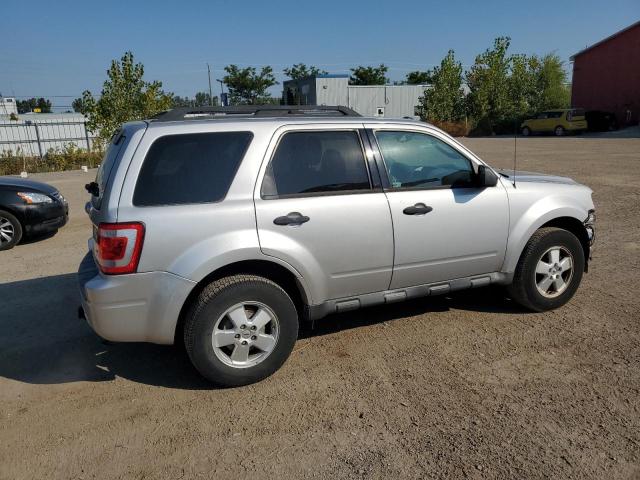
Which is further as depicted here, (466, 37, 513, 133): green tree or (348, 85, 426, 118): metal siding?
(348, 85, 426, 118): metal siding

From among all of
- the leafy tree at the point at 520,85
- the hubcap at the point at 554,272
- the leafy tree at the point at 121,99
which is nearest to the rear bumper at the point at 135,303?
the hubcap at the point at 554,272

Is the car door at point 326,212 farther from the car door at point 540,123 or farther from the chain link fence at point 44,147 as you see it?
Result: the car door at point 540,123

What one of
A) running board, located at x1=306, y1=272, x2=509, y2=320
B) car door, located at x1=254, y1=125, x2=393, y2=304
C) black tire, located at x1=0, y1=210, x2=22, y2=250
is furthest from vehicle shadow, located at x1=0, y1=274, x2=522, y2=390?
black tire, located at x1=0, y1=210, x2=22, y2=250

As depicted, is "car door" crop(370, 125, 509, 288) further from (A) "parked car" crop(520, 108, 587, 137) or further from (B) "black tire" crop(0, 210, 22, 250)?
(A) "parked car" crop(520, 108, 587, 137)

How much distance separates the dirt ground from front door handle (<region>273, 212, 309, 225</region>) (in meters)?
1.13

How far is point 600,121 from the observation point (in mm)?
34531

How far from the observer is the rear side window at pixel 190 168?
11.1ft

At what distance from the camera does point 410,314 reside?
4879 millimetres

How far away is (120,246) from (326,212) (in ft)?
4.64

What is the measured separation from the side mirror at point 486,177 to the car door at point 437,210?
0.18 feet

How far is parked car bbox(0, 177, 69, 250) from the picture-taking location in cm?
761

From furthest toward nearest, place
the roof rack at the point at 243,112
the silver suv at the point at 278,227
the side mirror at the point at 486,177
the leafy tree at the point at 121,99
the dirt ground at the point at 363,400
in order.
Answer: the leafy tree at the point at 121,99, the side mirror at the point at 486,177, the roof rack at the point at 243,112, the silver suv at the point at 278,227, the dirt ground at the point at 363,400

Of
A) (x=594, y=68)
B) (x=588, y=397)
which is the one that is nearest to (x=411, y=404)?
(x=588, y=397)

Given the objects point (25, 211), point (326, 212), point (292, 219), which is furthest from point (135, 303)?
point (25, 211)
